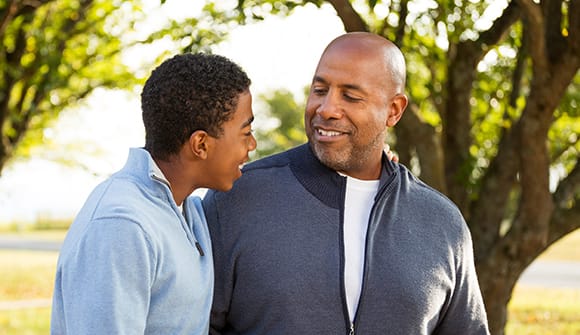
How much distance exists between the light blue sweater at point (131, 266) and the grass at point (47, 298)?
9171 mm

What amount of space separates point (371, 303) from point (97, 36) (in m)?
6.91

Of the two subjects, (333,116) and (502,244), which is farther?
(502,244)

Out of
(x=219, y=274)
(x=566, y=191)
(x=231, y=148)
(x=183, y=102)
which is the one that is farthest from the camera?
(x=566, y=191)

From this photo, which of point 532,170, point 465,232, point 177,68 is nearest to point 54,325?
point 177,68

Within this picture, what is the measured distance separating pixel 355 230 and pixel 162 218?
83cm

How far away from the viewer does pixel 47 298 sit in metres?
15.8

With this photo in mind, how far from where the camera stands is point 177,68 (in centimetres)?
264

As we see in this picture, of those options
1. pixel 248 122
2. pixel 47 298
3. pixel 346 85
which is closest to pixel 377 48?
pixel 346 85

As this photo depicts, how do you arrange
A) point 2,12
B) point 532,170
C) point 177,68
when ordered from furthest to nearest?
1. point 2,12
2. point 532,170
3. point 177,68

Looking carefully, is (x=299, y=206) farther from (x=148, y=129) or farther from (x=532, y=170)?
(x=532, y=170)

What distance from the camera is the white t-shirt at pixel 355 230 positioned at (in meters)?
2.98

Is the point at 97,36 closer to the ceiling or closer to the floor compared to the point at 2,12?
closer to the floor

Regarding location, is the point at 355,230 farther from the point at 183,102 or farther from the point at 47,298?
the point at 47,298

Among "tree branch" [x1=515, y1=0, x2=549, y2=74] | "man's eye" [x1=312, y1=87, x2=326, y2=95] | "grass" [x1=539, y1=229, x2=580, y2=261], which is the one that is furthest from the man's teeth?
"grass" [x1=539, y1=229, x2=580, y2=261]
